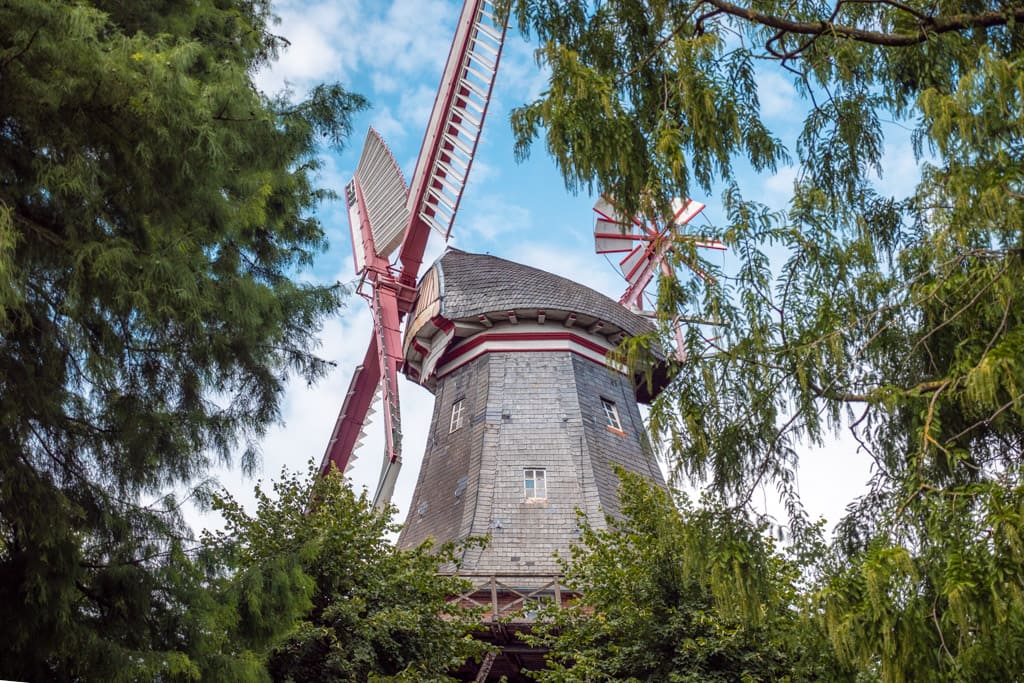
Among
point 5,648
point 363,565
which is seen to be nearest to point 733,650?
point 363,565

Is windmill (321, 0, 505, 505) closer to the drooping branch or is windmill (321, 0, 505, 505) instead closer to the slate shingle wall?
the slate shingle wall

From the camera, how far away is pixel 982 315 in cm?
715

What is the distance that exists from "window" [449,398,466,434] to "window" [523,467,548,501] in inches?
85.8

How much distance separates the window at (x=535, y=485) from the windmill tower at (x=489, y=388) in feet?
0.07

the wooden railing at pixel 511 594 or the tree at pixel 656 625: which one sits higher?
the wooden railing at pixel 511 594

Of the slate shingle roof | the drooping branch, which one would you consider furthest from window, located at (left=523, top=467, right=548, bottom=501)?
the drooping branch

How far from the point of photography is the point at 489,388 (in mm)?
20688

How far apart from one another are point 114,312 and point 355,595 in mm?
6793

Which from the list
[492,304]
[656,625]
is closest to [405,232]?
[492,304]

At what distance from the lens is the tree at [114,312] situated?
21.4 feet

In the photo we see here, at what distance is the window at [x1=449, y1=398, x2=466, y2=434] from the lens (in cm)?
2097

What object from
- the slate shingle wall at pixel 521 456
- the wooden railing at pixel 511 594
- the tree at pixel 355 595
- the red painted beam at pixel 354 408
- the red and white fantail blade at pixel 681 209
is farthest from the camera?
the red painted beam at pixel 354 408

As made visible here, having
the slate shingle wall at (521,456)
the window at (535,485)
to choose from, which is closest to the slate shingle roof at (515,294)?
the slate shingle wall at (521,456)

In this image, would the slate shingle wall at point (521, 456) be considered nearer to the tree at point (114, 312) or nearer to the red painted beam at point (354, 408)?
the red painted beam at point (354, 408)
